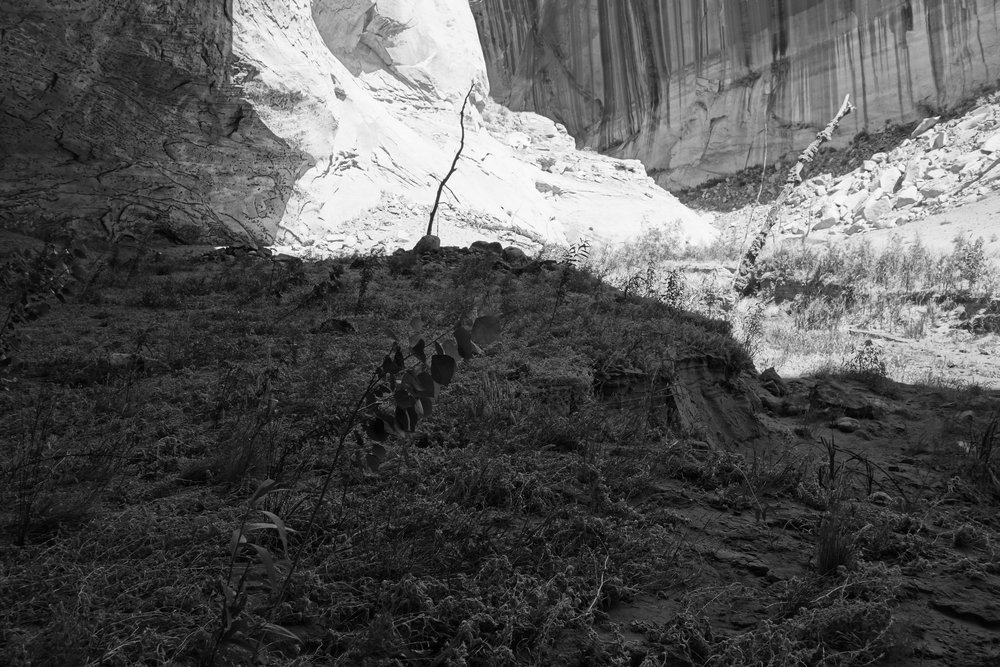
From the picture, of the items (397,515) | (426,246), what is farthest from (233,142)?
(397,515)

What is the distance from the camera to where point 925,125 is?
73.0ft

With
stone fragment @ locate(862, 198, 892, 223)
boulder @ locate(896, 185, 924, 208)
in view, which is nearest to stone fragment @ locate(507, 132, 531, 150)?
stone fragment @ locate(862, 198, 892, 223)

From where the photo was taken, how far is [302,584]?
184 cm

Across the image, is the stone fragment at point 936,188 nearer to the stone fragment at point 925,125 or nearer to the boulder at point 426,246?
the stone fragment at point 925,125

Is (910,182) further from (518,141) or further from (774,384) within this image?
(774,384)

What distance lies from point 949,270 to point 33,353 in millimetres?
11582

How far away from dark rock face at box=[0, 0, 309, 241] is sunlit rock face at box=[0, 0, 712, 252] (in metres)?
0.02

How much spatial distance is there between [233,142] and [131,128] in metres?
1.65

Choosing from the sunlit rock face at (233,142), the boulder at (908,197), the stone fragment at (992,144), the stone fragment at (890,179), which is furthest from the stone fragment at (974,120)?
the sunlit rock face at (233,142)

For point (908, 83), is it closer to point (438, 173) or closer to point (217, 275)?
point (438, 173)

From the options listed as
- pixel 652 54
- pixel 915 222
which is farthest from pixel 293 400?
pixel 652 54

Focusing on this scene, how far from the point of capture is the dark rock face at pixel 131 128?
966 cm

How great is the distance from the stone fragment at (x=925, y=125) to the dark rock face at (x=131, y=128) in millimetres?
20623

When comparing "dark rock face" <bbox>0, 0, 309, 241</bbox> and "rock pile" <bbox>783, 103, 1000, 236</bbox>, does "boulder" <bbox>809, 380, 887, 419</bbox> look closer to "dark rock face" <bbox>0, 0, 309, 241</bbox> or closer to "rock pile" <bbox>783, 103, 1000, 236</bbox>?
"dark rock face" <bbox>0, 0, 309, 241</bbox>
